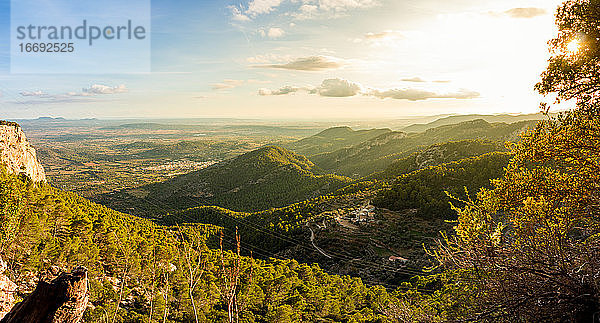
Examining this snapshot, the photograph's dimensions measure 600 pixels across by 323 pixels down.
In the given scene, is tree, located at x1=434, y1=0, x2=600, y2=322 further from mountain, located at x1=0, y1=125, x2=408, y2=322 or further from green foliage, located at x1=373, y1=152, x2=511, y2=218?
green foliage, located at x1=373, y1=152, x2=511, y2=218

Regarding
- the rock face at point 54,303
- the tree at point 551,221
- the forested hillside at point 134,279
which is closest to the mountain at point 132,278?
the forested hillside at point 134,279

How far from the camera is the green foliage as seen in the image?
62031mm

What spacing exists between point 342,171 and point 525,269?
622ft

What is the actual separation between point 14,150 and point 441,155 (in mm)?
125116

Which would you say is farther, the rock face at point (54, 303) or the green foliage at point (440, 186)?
the green foliage at point (440, 186)

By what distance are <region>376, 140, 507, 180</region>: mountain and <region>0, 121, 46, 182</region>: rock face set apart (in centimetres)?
10197

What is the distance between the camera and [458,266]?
7.52 metres

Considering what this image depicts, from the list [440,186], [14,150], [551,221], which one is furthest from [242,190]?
[551,221]

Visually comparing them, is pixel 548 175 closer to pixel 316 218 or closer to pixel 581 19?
pixel 581 19

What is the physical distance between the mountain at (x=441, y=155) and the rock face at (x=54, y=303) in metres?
106

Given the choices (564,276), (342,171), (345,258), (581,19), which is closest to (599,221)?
(564,276)

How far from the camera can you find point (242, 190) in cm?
16875

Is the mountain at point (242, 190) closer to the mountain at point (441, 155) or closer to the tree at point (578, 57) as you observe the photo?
the mountain at point (441, 155)

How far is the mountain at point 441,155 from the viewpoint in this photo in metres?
104
